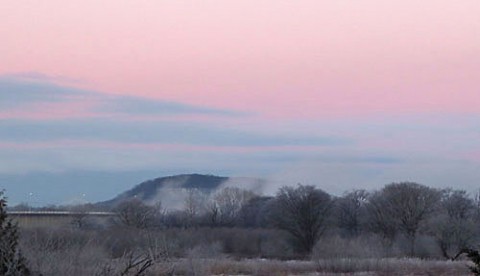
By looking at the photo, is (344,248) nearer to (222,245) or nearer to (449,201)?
(222,245)

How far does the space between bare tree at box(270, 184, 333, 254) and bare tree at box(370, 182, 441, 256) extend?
463 centimetres

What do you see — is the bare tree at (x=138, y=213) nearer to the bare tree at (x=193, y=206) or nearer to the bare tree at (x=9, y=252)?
the bare tree at (x=193, y=206)

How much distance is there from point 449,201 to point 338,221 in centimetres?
1007

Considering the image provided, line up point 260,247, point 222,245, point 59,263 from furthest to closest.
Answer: point 260,247 → point 222,245 → point 59,263

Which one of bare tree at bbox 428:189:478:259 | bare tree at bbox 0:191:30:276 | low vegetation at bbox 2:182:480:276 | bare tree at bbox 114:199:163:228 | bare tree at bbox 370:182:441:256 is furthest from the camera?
bare tree at bbox 370:182:441:256

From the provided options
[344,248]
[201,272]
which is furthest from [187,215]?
[201,272]

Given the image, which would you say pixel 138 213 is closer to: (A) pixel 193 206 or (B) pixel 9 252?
(A) pixel 193 206

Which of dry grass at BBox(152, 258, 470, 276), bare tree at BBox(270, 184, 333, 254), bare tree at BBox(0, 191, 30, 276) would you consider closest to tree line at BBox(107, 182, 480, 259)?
bare tree at BBox(270, 184, 333, 254)

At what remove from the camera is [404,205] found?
8206 cm

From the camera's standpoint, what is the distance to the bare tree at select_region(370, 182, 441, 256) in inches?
3137

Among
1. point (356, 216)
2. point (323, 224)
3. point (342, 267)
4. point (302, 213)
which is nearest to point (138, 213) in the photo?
point (302, 213)

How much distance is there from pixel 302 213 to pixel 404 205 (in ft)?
30.3

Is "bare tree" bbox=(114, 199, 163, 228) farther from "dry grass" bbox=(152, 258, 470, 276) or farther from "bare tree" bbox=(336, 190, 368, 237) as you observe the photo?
"dry grass" bbox=(152, 258, 470, 276)

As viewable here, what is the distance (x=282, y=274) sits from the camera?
45.4 m
